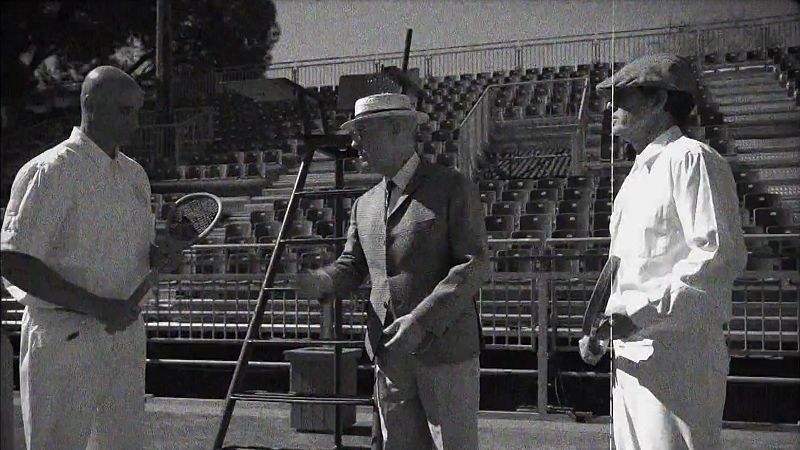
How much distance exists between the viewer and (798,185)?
945 centimetres

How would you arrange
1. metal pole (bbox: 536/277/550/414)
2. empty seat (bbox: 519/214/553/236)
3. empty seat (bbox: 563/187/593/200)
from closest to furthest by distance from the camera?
metal pole (bbox: 536/277/550/414), empty seat (bbox: 519/214/553/236), empty seat (bbox: 563/187/593/200)

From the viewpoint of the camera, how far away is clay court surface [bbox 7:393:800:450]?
5.30 metres

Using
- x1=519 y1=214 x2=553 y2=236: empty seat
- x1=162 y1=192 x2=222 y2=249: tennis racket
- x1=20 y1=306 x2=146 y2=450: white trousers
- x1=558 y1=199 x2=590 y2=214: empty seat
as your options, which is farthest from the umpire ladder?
x1=558 y1=199 x2=590 y2=214: empty seat

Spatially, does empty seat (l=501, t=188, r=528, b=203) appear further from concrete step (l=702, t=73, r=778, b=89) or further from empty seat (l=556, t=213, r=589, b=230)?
concrete step (l=702, t=73, r=778, b=89)

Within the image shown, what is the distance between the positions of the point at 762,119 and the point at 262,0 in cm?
675

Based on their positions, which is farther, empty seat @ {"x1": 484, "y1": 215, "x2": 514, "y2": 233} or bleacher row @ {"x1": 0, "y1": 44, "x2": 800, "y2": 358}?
empty seat @ {"x1": 484, "y1": 215, "x2": 514, "y2": 233}

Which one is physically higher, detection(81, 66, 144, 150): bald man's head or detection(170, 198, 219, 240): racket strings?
detection(81, 66, 144, 150): bald man's head

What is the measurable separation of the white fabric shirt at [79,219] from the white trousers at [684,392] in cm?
134

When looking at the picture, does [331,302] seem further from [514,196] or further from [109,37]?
[514,196]

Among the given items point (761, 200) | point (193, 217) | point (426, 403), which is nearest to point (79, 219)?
point (193, 217)

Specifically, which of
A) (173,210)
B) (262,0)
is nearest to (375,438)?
(173,210)

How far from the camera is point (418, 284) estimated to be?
2572 millimetres

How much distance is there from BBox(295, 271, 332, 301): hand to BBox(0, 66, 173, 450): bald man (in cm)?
52

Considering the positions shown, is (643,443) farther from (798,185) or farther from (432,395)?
(798,185)
